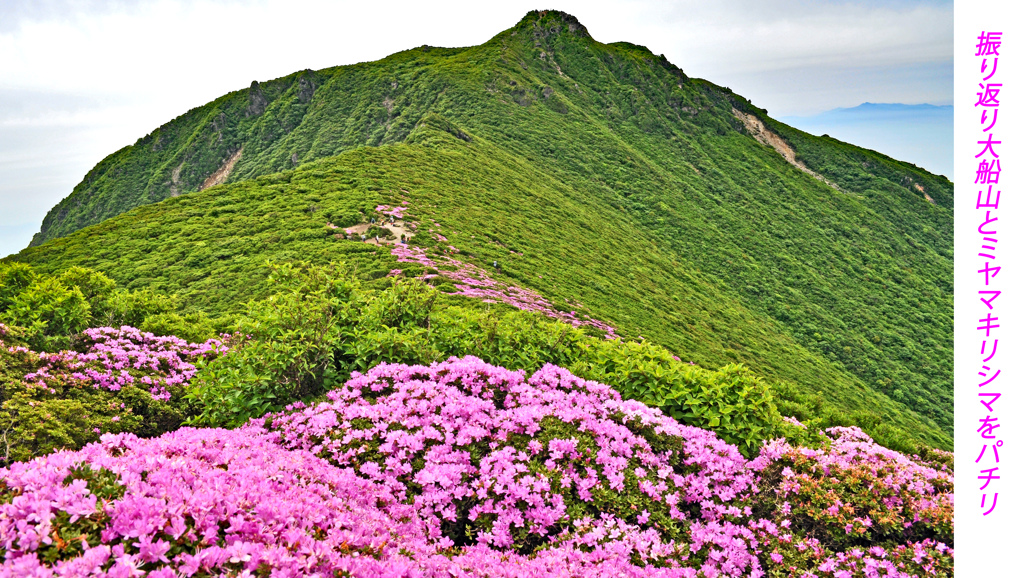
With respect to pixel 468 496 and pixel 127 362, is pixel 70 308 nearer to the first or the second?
pixel 127 362

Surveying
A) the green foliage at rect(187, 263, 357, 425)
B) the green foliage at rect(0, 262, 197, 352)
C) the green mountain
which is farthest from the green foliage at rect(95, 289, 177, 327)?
the green mountain

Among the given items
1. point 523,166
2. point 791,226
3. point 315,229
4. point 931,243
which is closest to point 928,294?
point 791,226

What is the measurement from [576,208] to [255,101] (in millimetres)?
70309

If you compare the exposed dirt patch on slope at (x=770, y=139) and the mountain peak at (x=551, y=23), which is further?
the mountain peak at (x=551, y=23)

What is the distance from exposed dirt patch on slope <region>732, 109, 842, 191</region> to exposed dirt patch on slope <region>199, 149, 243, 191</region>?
88567mm

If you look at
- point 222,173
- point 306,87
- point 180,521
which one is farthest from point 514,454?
point 306,87

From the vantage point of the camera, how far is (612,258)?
118 feet

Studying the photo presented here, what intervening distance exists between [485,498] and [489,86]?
71.3m

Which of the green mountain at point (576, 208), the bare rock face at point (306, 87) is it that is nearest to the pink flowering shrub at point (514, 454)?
the green mountain at point (576, 208)

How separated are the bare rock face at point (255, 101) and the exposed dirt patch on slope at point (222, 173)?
1054cm

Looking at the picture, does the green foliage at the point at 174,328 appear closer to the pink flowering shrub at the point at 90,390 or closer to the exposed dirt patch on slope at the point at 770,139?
the pink flowering shrub at the point at 90,390

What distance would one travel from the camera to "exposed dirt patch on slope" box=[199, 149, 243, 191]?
7533 centimetres

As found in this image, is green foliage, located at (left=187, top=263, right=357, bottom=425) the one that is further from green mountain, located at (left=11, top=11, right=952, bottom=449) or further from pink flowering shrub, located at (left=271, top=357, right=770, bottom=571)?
green mountain, located at (left=11, top=11, right=952, bottom=449)

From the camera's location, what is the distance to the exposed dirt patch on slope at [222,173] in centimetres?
7533
